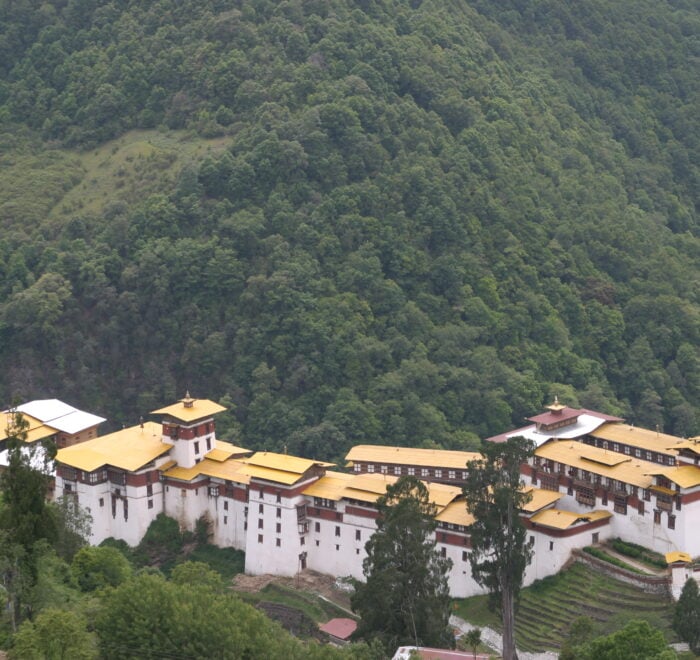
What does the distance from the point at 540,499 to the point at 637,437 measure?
6547 mm

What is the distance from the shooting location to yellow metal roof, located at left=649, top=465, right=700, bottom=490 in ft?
185

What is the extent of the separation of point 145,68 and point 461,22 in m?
27.1

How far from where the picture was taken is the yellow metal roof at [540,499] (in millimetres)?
59656

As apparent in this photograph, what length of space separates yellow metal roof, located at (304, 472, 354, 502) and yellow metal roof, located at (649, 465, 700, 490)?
13.8 m

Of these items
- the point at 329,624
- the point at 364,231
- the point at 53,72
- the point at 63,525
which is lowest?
the point at 329,624

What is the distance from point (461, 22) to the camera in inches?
4579

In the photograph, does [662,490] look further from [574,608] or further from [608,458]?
[574,608]

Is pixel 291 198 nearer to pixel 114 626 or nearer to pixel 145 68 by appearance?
pixel 145 68

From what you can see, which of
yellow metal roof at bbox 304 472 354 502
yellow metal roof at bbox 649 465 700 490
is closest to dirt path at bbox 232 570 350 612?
yellow metal roof at bbox 304 472 354 502

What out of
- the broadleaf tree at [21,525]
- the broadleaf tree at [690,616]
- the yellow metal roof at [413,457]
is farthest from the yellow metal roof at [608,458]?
the broadleaf tree at [21,525]

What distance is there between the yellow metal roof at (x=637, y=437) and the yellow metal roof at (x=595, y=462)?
93cm

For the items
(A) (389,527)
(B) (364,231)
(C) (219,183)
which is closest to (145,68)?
(C) (219,183)

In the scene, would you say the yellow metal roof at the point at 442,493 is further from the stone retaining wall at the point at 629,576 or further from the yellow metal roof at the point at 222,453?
the yellow metal roof at the point at 222,453

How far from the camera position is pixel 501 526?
177 feet
